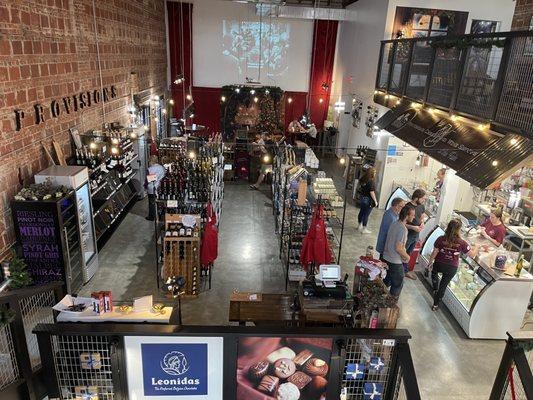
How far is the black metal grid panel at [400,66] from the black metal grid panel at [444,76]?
1.28m

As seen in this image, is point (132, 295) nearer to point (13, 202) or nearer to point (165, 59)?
point (13, 202)

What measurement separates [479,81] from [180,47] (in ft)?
41.3

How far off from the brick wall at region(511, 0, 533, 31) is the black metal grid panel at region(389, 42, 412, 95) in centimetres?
208

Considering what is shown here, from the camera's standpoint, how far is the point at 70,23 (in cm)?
738

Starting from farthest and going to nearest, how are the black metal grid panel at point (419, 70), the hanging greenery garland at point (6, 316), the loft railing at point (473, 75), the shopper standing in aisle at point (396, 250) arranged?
the black metal grid panel at point (419, 70) < the shopper standing in aisle at point (396, 250) < the loft railing at point (473, 75) < the hanging greenery garland at point (6, 316)

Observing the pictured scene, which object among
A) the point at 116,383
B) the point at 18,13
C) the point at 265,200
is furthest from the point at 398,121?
the point at 116,383

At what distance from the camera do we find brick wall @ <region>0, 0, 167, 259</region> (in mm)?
5574

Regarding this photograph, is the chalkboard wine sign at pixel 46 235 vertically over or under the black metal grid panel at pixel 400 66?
under

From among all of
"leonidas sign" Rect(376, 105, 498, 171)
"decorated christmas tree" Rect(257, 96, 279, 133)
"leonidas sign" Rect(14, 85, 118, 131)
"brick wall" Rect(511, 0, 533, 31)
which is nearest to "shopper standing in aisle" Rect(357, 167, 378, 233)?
"leonidas sign" Rect(376, 105, 498, 171)

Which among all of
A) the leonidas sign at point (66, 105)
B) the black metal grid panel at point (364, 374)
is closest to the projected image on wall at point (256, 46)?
the leonidas sign at point (66, 105)

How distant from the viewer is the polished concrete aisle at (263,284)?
550cm

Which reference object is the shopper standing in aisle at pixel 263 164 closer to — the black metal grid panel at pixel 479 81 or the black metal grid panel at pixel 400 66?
the black metal grid panel at pixel 400 66

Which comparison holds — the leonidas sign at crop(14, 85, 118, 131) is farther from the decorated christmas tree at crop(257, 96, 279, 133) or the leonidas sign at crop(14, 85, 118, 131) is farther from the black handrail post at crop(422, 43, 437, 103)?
the decorated christmas tree at crop(257, 96, 279, 133)

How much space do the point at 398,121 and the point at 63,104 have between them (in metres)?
7.03
